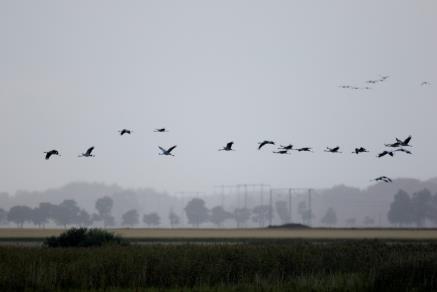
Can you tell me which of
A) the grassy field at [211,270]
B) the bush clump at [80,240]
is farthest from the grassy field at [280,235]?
the grassy field at [211,270]

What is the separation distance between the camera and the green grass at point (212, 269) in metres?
31.8

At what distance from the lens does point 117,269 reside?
3509cm

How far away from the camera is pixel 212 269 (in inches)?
1436

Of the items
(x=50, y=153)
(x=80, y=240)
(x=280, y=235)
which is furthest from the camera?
(x=280, y=235)

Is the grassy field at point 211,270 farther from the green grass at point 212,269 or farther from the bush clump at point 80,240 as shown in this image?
the bush clump at point 80,240

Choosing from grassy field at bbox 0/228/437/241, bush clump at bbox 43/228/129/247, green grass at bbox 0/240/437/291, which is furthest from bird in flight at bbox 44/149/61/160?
grassy field at bbox 0/228/437/241

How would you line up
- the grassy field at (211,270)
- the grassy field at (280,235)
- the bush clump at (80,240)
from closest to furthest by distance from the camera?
the grassy field at (211,270) < the bush clump at (80,240) < the grassy field at (280,235)

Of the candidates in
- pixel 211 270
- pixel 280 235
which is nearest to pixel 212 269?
pixel 211 270

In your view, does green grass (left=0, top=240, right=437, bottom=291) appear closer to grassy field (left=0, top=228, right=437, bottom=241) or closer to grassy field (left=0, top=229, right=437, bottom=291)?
grassy field (left=0, top=229, right=437, bottom=291)

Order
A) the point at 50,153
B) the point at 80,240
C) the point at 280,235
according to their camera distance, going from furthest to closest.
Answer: the point at 280,235 → the point at 80,240 → the point at 50,153

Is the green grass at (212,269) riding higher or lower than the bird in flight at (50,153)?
lower

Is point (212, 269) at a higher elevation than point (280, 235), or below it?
below

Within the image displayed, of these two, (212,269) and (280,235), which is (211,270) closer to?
(212,269)

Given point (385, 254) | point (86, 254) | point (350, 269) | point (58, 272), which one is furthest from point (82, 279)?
point (385, 254)
